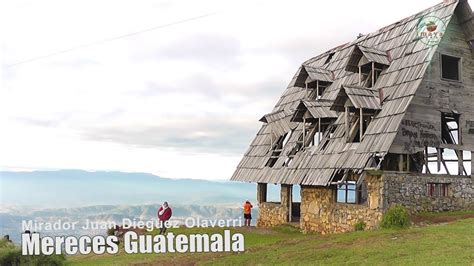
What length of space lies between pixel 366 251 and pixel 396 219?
15.7 ft

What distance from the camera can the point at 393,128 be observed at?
22.0 meters

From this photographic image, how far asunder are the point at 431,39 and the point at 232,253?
13755mm

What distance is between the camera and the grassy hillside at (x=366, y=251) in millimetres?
14141

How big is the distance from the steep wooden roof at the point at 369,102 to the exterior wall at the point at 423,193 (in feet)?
5.40

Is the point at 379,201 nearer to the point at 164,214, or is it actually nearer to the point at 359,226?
the point at 359,226

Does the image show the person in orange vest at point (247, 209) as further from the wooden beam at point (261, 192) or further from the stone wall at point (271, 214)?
the wooden beam at point (261, 192)

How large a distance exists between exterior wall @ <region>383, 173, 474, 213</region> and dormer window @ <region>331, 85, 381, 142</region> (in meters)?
2.71

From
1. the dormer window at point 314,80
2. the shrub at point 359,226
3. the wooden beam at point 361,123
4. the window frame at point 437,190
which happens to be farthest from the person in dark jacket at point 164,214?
Answer: the window frame at point 437,190

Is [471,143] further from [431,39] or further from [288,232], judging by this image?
[288,232]

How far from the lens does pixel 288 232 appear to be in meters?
28.6

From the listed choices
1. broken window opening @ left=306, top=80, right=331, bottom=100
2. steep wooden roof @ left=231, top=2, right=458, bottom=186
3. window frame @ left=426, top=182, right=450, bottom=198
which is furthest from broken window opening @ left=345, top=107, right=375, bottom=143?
broken window opening @ left=306, top=80, right=331, bottom=100

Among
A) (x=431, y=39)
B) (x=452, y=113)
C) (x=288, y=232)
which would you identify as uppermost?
(x=431, y=39)

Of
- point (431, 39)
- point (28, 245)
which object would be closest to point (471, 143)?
point (431, 39)

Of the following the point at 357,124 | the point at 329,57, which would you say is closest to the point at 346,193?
the point at 357,124
